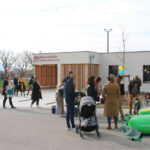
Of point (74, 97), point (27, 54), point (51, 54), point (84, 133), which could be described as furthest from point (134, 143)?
point (27, 54)

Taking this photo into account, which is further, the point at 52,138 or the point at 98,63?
the point at 98,63

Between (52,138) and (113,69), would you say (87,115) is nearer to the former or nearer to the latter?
(52,138)

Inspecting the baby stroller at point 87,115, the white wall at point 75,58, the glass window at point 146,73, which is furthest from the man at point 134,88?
the white wall at point 75,58

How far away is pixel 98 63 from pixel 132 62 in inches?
133

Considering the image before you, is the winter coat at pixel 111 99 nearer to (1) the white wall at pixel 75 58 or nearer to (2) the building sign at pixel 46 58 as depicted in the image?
(1) the white wall at pixel 75 58

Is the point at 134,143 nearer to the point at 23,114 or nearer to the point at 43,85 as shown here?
the point at 23,114

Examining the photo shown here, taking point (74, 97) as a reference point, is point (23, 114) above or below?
below

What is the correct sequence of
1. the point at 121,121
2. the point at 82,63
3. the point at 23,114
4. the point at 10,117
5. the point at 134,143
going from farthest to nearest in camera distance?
the point at 82,63 → the point at 23,114 → the point at 10,117 → the point at 121,121 → the point at 134,143

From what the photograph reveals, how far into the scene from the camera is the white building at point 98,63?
2062cm

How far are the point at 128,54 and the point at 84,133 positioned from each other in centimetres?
1539

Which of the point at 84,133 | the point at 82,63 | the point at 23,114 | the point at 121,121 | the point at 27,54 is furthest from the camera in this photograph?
the point at 27,54

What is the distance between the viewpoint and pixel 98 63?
22688 mm

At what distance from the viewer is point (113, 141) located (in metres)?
6.13

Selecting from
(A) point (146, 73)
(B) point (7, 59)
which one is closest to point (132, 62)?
(A) point (146, 73)
